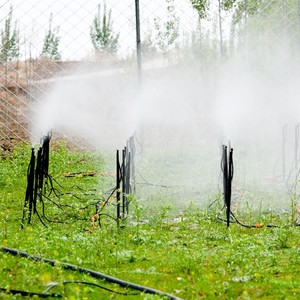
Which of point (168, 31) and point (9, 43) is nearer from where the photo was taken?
point (168, 31)

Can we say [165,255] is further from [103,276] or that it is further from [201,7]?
[201,7]

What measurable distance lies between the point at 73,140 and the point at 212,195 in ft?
19.7

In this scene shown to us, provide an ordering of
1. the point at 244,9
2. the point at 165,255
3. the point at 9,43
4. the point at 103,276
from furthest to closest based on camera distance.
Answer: the point at 9,43 → the point at 244,9 → the point at 165,255 → the point at 103,276

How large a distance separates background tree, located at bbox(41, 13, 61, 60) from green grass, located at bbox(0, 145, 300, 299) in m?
6.91

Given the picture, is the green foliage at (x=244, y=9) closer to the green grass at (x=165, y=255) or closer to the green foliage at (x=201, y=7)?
the green foliage at (x=201, y=7)

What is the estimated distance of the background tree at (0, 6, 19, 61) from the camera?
13664 mm

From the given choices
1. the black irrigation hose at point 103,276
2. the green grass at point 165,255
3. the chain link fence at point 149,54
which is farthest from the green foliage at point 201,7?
the black irrigation hose at point 103,276

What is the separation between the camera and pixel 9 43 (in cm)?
1366

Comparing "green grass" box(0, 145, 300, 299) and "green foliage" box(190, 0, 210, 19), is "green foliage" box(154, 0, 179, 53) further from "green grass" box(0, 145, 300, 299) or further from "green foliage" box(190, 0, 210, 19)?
"green grass" box(0, 145, 300, 299)

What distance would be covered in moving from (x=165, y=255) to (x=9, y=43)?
9.98m

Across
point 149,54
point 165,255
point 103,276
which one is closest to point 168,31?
point 149,54

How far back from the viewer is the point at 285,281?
4.10 meters

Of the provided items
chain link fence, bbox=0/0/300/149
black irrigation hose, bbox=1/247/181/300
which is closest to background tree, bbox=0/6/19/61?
chain link fence, bbox=0/0/300/149

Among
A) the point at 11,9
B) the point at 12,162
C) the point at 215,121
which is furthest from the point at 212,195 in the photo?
the point at 11,9
